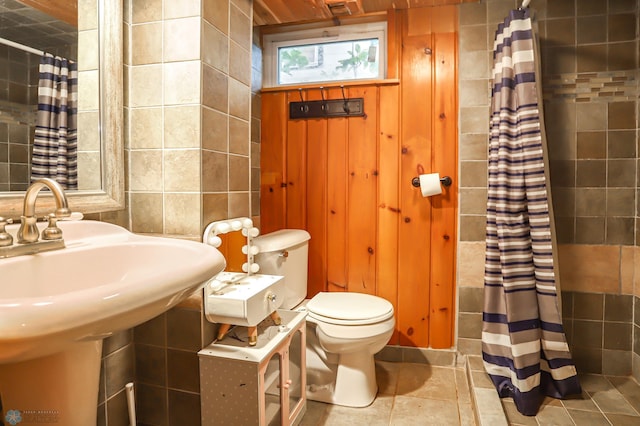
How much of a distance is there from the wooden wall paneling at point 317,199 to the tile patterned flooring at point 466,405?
68 cm

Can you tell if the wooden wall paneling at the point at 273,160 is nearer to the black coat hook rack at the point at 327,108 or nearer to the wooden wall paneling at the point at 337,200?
the black coat hook rack at the point at 327,108

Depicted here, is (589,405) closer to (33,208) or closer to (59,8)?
(33,208)

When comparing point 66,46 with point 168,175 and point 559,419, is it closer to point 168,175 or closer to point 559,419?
point 168,175

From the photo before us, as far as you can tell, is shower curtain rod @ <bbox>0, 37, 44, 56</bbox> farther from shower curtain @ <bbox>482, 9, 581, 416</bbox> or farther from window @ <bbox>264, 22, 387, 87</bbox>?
shower curtain @ <bbox>482, 9, 581, 416</bbox>

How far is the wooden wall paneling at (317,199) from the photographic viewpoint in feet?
8.05

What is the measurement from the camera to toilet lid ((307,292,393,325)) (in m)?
1.82

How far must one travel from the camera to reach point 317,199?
2477 millimetres

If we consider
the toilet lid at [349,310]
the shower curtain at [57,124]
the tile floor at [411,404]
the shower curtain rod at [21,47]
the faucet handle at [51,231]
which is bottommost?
the tile floor at [411,404]

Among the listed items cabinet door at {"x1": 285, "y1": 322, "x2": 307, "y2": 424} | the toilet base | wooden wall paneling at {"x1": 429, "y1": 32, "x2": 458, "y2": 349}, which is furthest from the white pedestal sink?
wooden wall paneling at {"x1": 429, "y1": 32, "x2": 458, "y2": 349}

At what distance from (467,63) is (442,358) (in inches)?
65.3

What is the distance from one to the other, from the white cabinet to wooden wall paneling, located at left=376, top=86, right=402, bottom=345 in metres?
0.91

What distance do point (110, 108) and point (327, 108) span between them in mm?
1256

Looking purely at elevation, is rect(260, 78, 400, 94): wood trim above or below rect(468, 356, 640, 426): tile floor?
above

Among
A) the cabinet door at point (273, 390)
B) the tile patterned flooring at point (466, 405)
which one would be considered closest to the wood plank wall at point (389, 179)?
the tile patterned flooring at point (466, 405)
